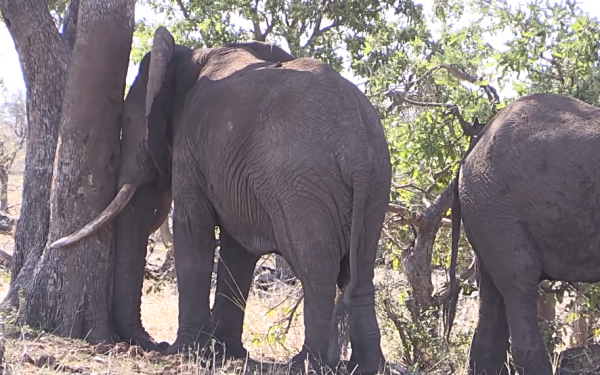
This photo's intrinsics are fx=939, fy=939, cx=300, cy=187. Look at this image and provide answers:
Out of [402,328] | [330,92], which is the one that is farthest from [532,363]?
[330,92]

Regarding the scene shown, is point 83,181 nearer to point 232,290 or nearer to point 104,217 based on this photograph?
point 104,217

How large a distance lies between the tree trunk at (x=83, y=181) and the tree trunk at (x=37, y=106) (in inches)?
10.4

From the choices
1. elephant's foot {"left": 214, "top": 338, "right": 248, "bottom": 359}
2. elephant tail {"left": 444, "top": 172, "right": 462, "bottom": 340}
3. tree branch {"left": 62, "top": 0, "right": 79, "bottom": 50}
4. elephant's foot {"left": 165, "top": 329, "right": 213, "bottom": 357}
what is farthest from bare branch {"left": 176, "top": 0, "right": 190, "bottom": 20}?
elephant tail {"left": 444, "top": 172, "right": 462, "bottom": 340}

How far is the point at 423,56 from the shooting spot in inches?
399

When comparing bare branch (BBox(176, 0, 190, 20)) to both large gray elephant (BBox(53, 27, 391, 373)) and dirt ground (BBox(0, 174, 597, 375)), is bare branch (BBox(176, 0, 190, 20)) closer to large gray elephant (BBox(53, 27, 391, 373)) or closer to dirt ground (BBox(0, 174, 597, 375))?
large gray elephant (BBox(53, 27, 391, 373))

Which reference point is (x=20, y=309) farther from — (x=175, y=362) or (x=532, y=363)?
(x=532, y=363)

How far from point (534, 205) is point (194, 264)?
2555 mm

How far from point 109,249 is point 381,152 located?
2599 mm

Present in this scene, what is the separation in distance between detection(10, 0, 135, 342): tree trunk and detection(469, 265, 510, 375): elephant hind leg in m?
2.87

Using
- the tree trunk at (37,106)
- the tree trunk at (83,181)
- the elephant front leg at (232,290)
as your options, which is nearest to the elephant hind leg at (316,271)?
the elephant front leg at (232,290)

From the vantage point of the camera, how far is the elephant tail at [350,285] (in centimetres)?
583

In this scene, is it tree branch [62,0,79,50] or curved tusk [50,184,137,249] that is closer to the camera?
curved tusk [50,184,137,249]

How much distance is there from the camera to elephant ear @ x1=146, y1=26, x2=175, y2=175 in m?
7.22

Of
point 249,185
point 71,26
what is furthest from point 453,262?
point 71,26
